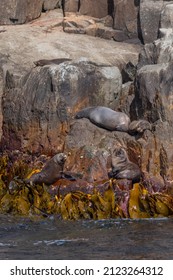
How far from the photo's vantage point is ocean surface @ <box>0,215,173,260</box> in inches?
454

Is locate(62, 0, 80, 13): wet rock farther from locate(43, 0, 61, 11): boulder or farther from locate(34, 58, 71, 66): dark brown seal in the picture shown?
locate(34, 58, 71, 66): dark brown seal

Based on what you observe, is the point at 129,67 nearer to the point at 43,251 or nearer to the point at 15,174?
the point at 15,174

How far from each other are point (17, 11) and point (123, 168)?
7.48 metres

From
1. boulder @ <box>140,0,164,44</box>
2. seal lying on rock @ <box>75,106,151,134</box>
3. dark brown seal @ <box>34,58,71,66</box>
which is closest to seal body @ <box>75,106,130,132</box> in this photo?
seal lying on rock @ <box>75,106,151,134</box>

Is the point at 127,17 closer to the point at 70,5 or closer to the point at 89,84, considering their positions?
the point at 70,5

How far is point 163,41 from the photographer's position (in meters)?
17.1

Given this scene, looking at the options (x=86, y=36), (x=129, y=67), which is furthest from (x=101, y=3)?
(x=129, y=67)

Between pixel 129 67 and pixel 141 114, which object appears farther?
pixel 129 67

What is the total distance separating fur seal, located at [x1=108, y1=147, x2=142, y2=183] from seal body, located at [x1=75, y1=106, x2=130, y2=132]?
77cm

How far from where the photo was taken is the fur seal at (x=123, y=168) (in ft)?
47.8

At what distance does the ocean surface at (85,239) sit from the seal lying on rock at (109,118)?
2201 millimetres
